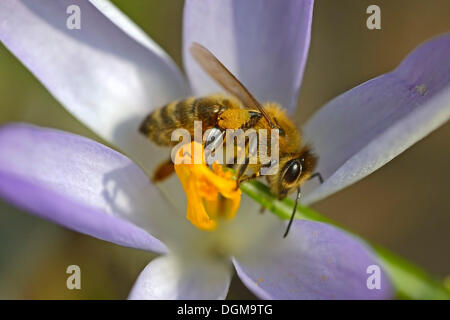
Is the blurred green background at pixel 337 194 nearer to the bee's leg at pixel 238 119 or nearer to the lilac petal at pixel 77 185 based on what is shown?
the lilac petal at pixel 77 185

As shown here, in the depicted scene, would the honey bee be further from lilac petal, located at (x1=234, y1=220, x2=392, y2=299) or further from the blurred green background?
the blurred green background

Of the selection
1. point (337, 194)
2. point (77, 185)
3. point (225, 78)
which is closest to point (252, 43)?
point (225, 78)

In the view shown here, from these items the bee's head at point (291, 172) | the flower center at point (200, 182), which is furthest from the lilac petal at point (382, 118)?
the flower center at point (200, 182)

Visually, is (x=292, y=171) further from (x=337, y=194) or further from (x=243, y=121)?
(x=337, y=194)

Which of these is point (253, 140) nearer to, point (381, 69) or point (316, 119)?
point (316, 119)

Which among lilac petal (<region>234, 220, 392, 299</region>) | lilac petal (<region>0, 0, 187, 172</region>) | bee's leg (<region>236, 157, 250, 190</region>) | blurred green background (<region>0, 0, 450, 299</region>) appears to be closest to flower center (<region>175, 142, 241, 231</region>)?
bee's leg (<region>236, 157, 250, 190</region>)
